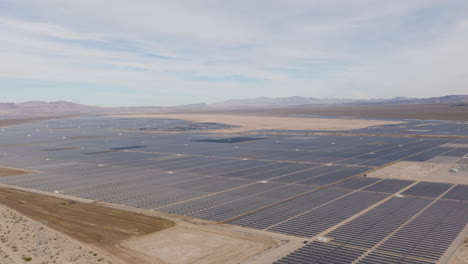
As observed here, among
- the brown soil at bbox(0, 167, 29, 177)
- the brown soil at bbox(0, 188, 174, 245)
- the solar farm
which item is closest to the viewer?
the solar farm

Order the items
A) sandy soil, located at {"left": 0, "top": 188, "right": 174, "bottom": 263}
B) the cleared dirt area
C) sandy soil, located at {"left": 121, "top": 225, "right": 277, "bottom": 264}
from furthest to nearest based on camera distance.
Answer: sandy soil, located at {"left": 0, "top": 188, "right": 174, "bottom": 263}, the cleared dirt area, sandy soil, located at {"left": 121, "top": 225, "right": 277, "bottom": 264}

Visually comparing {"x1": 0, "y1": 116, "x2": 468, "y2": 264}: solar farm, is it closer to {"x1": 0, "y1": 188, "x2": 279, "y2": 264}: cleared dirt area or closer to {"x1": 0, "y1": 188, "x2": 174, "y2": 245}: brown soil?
{"x1": 0, "y1": 188, "x2": 279, "y2": 264}: cleared dirt area

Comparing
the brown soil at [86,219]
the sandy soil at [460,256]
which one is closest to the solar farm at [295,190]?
the sandy soil at [460,256]

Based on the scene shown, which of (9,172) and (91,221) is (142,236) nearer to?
(91,221)

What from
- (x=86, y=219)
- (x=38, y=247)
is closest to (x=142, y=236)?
(x=38, y=247)

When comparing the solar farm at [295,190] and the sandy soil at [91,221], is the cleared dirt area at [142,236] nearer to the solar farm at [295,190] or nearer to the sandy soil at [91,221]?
the sandy soil at [91,221]

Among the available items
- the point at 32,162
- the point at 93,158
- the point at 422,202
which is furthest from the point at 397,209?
the point at 32,162

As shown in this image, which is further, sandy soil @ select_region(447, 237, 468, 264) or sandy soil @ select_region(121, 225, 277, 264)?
sandy soil @ select_region(121, 225, 277, 264)

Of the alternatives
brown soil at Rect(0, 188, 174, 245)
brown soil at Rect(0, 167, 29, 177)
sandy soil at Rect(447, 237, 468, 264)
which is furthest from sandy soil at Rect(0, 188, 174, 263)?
sandy soil at Rect(447, 237, 468, 264)
